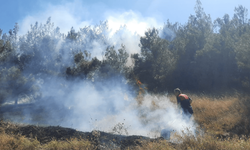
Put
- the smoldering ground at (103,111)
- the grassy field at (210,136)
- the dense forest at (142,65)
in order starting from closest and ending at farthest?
1. the grassy field at (210,136)
2. the smoldering ground at (103,111)
3. the dense forest at (142,65)

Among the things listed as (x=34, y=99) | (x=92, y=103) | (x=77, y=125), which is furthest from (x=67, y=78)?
(x=77, y=125)

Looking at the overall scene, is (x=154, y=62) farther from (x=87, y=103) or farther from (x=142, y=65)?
(x=87, y=103)

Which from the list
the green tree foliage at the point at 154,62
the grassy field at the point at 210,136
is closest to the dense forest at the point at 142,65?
the green tree foliage at the point at 154,62

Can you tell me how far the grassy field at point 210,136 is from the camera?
5.05 m

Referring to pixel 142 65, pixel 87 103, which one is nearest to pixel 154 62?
pixel 142 65

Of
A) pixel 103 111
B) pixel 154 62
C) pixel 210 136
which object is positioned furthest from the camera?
pixel 154 62

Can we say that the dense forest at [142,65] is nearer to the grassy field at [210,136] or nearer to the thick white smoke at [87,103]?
the thick white smoke at [87,103]

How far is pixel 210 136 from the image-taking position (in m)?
5.30

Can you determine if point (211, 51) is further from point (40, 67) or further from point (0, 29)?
point (0, 29)

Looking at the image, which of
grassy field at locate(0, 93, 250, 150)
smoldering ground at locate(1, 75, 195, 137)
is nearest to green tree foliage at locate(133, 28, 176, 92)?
smoldering ground at locate(1, 75, 195, 137)

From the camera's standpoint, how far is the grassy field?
16.6 ft

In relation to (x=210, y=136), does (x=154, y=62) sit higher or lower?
higher

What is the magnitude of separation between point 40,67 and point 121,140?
19743 millimetres

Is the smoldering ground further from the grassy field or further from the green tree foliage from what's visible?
the green tree foliage
